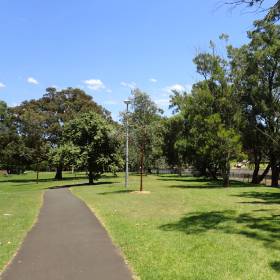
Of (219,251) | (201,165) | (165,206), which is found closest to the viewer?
(219,251)

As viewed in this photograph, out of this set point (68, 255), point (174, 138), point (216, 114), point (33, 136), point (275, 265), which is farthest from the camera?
point (174, 138)

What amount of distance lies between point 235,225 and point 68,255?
526cm

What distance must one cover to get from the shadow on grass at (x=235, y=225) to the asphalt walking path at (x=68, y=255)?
2.37m

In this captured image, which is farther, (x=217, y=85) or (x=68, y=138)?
(x=68, y=138)

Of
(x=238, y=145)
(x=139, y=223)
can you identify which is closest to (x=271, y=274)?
(x=139, y=223)

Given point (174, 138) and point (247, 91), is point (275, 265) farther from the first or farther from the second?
point (174, 138)

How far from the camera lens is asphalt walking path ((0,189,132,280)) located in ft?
24.3

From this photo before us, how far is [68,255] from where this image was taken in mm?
8906

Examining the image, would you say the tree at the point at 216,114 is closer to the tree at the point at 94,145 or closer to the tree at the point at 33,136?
the tree at the point at 94,145

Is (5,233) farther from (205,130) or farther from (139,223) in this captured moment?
(205,130)

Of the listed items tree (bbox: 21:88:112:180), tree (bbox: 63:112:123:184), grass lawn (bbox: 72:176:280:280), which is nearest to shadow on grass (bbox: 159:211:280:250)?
grass lawn (bbox: 72:176:280:280)

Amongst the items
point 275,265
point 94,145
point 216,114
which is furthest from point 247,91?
point 275,265

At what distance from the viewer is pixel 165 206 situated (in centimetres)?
1752

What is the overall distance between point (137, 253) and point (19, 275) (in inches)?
99.6
